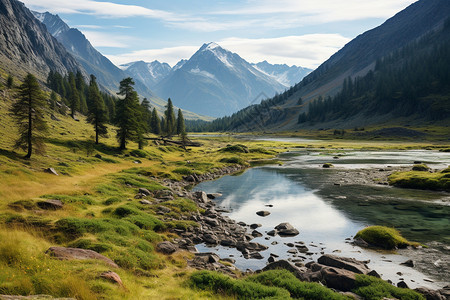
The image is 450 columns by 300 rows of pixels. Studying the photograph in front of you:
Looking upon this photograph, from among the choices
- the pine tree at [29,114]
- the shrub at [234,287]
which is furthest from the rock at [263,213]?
the pine tree at [29,114]

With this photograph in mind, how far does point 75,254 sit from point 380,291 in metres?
16.2

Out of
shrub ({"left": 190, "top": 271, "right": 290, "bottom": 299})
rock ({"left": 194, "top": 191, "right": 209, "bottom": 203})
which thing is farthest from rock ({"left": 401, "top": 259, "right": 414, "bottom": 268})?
rock ({"left": 194, "top": 191, "right": 209, "bottom": 203})

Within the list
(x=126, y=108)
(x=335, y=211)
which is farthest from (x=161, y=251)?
(x=126, y=108)

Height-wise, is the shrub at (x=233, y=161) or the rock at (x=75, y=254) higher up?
the rock at (x=75, y=254)

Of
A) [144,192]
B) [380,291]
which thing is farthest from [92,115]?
[380,291]

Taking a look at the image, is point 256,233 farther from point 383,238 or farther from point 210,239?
point 383,238

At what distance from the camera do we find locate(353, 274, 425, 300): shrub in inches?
571

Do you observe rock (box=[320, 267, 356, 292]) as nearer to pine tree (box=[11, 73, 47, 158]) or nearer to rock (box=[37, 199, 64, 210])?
rock (box=[37, 199, 64, 210])

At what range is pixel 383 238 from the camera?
78.9ft

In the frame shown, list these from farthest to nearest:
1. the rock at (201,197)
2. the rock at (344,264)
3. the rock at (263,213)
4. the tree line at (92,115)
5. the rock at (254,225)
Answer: the tree line at (92,115), the rock at (201,197), the rock at (263,213), the rock at (254,225), the rock at (344,264)

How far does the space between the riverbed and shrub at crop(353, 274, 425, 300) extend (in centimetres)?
320

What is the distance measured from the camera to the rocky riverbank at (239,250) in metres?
16.3

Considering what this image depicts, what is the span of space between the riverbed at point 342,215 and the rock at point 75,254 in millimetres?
9447

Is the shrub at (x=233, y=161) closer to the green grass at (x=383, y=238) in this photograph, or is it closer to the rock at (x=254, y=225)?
the rock at (x=254, y=225)
